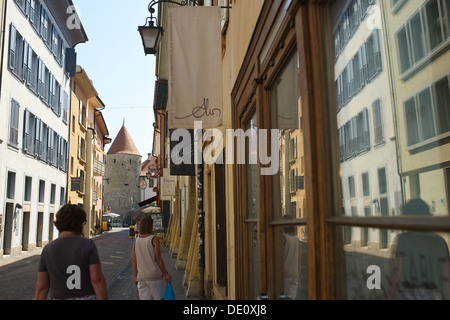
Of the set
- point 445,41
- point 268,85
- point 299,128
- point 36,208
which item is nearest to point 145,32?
point 268,85

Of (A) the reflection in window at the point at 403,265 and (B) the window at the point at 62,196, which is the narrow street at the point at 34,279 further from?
(B) the window at the point at 62,196

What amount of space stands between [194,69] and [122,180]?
7813 centimetres

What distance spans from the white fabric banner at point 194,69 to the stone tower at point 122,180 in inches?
3010

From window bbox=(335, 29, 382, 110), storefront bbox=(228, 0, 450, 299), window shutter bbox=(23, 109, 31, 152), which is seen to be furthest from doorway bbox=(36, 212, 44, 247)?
window bbox=(335, 29, 382, 110)

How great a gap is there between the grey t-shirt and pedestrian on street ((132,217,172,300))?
2123mm

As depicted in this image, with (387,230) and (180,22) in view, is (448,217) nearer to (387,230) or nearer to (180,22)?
(387,230)

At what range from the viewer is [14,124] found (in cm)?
1952

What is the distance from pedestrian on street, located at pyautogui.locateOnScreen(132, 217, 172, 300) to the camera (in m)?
5.37

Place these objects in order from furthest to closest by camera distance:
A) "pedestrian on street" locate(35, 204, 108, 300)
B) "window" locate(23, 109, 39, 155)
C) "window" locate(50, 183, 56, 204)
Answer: "window" locate(50, 183, 56, 204), "window" locate(23, 109, 39, 155), "pedestrian on street" locate(35, 204, 108, 300)

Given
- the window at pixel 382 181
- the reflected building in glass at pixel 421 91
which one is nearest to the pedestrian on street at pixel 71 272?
the window at pixel 382 181

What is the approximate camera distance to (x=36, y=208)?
925 inches

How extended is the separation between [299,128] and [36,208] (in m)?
23.0

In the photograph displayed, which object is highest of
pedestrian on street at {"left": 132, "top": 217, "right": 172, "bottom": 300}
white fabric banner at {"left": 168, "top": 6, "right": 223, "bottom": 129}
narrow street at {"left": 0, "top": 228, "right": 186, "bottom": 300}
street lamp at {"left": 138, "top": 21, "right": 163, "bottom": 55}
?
street lamp at {"left": 138, "top": 21, "right": 163, "bottom": 55}
